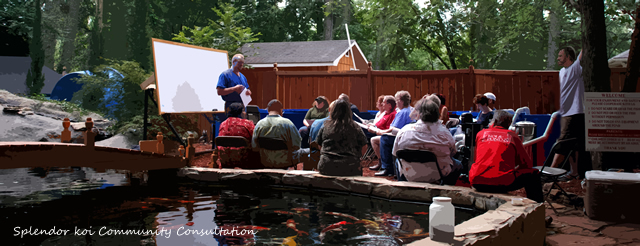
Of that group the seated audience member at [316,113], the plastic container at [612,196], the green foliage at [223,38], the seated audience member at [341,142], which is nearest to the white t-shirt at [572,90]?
the plastic container at [612,196]

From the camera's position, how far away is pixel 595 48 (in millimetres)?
5355

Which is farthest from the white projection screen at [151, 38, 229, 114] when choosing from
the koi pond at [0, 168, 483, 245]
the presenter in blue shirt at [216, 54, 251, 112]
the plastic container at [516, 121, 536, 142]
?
the plastic container at [516, 121, 536, 142]

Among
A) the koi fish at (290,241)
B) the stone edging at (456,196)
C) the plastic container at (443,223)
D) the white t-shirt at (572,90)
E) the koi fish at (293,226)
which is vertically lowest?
the koi fish at (290,241)

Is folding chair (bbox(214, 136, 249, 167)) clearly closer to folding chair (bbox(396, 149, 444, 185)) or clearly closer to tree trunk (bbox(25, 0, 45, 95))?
folding chair (bbox(396, 149, 444, 185))

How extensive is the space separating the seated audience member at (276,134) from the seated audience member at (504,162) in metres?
2.72

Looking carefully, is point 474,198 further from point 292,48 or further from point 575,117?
point 292,48

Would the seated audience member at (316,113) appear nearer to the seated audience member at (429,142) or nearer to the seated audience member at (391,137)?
the seated audience member at (391,137)

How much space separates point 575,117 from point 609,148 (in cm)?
99

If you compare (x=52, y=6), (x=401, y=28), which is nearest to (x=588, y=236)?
(x=401, y=28)

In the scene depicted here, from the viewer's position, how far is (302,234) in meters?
3.79

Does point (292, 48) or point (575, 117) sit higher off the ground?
point (292, 48)

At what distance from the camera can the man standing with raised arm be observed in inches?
228

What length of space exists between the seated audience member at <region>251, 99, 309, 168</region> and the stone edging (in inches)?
10.7

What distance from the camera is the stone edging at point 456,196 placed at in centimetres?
283
